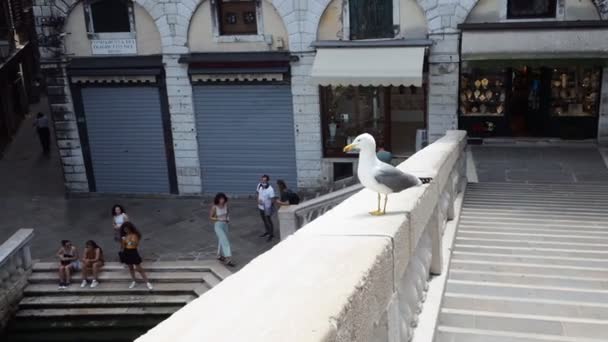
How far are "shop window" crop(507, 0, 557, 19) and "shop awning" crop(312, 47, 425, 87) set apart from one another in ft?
7.75

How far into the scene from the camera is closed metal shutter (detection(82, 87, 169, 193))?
60.8 feet

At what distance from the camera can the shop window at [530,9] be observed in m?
15.6

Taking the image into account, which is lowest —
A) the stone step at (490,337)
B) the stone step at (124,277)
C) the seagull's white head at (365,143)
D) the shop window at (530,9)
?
the stone step at (124,277)

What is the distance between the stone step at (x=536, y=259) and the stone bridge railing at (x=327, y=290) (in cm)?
248

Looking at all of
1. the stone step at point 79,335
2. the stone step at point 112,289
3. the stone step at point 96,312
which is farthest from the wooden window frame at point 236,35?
the stone step at point 79,335

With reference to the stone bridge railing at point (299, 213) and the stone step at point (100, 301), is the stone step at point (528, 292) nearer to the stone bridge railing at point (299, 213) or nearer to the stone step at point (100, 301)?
the stone bridge railing at point (299, 213)

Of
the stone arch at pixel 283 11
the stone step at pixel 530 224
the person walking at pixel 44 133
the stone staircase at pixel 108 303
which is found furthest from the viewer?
the person walking at pixel 44 133

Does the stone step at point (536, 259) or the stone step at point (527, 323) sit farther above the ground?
the stone step at point (527, 323)

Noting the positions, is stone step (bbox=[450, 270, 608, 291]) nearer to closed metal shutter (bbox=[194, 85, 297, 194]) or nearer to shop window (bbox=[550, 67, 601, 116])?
shop window (bbox=[550, 67, 601, 116])

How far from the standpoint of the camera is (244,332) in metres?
2.07

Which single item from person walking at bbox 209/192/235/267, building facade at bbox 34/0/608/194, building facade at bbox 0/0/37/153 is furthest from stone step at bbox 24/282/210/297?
building facade at bbox 0/0/37/153

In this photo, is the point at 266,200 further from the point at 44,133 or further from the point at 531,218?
the point at 44,133

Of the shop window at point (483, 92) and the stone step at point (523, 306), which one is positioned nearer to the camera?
the stone step at point (523, 306)

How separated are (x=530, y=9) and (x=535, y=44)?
46.5 inches
